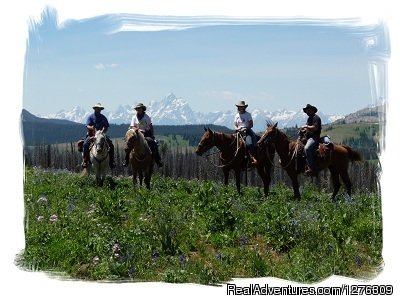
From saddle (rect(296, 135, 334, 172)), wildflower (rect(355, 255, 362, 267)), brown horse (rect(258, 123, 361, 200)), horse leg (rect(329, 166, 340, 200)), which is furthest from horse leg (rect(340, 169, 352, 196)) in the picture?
wildflower (rect(355, 255, 362, 267))

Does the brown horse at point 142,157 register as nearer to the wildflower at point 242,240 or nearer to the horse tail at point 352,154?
the horse tail at point 352,154

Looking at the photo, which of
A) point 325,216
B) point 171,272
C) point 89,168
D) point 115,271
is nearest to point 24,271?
point 115,271

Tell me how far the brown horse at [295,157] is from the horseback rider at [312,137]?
0.83ft

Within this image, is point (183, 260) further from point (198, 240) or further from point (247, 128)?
point (247, 128)

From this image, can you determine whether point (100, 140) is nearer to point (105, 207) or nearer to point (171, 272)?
point (105, 207)

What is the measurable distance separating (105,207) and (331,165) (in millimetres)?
8486

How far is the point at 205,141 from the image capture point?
64.7 feet

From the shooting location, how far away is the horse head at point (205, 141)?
64.6 feet

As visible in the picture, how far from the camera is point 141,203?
14.1m

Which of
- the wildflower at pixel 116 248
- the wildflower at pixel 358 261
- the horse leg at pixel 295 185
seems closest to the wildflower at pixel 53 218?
the wildflower at pixel 116 248

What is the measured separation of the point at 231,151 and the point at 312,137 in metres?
3.50

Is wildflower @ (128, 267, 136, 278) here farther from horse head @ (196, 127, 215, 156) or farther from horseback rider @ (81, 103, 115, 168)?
horse head @ (196, 127, 215, 156)

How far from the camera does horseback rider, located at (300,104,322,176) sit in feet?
52.8

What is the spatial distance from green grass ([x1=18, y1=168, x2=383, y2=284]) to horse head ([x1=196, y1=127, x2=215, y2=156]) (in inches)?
196
